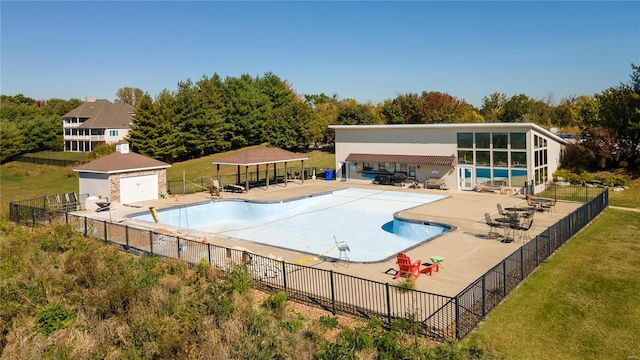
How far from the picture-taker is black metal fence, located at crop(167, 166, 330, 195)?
32125 millimetres

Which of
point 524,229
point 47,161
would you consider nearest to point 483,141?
point 524,229

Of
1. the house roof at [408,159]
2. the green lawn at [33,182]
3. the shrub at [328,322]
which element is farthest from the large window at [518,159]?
the green lawn at [33,182]

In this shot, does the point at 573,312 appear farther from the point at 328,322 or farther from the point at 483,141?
the point at 483,141

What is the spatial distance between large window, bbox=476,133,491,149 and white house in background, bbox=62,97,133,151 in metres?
54.3

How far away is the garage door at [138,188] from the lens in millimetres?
27031

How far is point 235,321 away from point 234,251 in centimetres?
462

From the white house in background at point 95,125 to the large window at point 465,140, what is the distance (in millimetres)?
53010

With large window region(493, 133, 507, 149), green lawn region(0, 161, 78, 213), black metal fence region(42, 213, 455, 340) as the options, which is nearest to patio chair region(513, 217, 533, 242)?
black metal fence region(42, 213, 455, 340)

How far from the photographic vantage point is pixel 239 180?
34438 mm

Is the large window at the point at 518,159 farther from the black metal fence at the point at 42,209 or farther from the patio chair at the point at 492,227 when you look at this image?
the black metal fence at the point at 42,209

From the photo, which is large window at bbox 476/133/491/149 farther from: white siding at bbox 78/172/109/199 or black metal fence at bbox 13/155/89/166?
black metal fence at bbox 13/155/89/166

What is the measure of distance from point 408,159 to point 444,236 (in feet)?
52.3

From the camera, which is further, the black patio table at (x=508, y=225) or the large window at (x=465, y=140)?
the large window at (x=465, y=140)

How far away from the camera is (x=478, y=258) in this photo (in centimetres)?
1471
